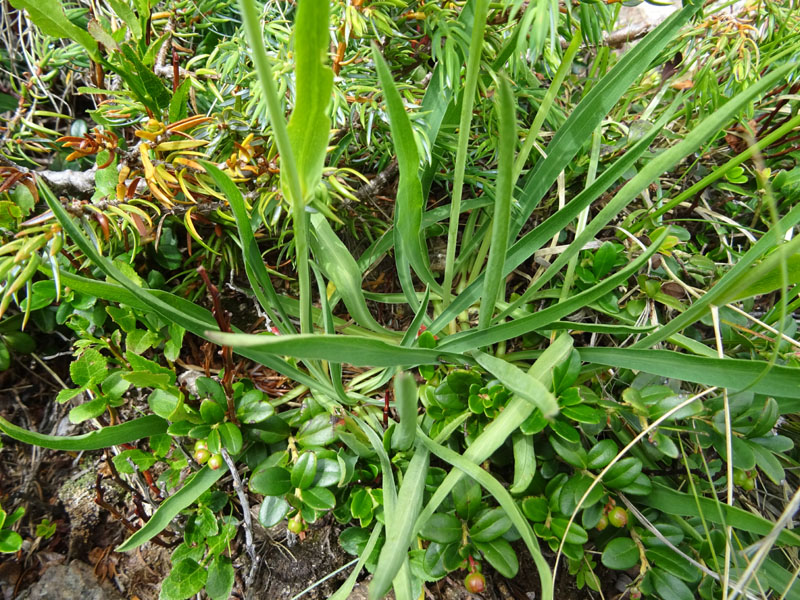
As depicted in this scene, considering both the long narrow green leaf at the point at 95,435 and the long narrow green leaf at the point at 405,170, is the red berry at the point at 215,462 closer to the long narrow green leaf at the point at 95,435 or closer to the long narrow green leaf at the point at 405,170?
the long narrow green leaf at the point at 95,435

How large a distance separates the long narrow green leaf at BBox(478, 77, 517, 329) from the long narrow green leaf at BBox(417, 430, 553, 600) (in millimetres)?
203

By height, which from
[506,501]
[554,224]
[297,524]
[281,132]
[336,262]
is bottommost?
[297,524]

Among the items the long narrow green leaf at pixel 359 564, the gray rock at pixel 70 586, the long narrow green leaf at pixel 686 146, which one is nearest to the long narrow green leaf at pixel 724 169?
the long narrow green leaf at pixel 686 146

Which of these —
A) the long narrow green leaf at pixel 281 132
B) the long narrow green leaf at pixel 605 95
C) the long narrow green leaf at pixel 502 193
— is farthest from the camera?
the long narrow green leaf at pixel 605 95

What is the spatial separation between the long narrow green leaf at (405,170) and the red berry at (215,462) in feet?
1.47

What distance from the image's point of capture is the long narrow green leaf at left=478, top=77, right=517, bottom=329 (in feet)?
1.50

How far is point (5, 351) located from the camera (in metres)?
0.89

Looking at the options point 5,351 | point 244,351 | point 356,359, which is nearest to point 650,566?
point 356,359

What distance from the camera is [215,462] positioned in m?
0.73

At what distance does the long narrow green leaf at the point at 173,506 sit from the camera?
2.23 feet

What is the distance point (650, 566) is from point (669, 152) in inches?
26.1

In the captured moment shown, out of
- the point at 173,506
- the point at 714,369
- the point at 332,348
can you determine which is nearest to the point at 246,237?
the point at 332,348

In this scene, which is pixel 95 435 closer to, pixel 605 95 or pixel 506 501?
pixel 506 501

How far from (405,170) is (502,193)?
139 mm
